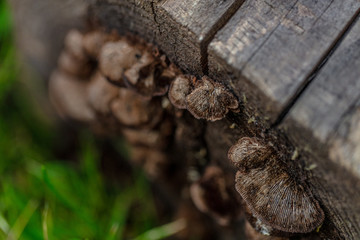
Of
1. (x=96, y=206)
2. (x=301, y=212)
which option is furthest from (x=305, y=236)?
(x=96, y=206)

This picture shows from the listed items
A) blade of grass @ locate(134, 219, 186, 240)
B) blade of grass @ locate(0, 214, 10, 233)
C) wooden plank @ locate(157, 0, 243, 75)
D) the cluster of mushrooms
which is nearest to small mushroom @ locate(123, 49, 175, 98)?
the cluster of mushrooms

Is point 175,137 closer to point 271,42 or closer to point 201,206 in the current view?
point 201,206

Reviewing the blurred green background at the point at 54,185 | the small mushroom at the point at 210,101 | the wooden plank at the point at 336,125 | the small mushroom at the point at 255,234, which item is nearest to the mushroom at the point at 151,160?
the blurred green background at the point at 54,185

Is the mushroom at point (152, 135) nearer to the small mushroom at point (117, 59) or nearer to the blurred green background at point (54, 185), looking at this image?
the small mushroom at point (117, 59)

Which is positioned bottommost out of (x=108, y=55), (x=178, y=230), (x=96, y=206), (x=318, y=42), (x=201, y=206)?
(x=96, y=206)

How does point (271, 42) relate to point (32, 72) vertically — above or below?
above

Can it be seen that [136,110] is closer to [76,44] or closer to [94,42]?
[94,42]
